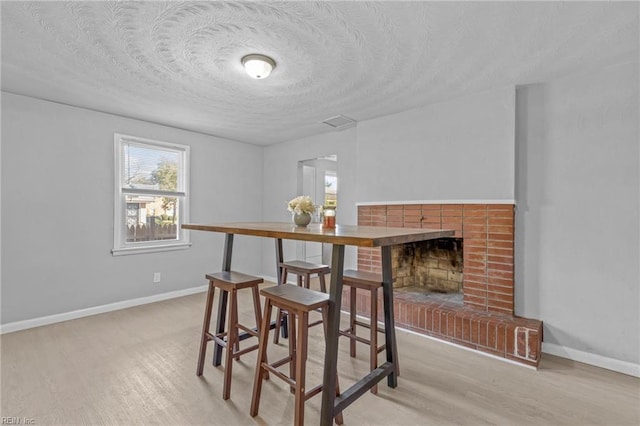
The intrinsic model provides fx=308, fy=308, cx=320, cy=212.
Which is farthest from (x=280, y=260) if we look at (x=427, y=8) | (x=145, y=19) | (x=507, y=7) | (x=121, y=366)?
(x=507, y=7)

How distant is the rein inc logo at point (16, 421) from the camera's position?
5.86 feet

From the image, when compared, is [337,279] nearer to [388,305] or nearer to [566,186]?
[388,305]

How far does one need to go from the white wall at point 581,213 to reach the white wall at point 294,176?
199cm

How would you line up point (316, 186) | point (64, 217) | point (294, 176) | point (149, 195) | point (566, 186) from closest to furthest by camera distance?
1. point (566, 186)
2. point (64, 217)
3. point (149, 195)
4. point (294, 176)
5. point (316, 186)

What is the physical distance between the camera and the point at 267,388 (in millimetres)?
2143

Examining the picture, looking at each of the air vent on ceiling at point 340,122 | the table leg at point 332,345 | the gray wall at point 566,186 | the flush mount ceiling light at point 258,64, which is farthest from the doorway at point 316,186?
the table leg at point 332,345

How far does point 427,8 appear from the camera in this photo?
1753 millimetres

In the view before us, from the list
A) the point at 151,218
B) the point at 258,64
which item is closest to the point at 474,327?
the point at 258,64

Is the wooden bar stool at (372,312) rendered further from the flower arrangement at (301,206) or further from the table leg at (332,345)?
the flower arrangement at (301,206)

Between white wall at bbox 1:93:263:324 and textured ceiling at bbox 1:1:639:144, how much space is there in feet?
1.19

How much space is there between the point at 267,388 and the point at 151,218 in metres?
2.95

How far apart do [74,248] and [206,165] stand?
6.35 ft

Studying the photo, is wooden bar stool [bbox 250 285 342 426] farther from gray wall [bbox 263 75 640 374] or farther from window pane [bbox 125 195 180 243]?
window pane [bbox 125 195 180 243]

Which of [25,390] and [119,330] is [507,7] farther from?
[119,330]
